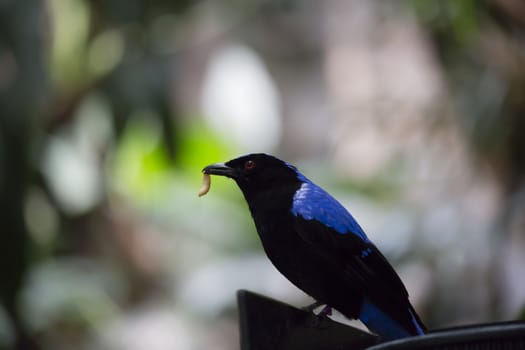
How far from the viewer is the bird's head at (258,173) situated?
3359 mm

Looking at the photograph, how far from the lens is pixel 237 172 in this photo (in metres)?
3.37

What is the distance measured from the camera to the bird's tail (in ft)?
9.81

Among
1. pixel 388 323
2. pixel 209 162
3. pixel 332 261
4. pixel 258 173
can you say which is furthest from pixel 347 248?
pixel 209 162

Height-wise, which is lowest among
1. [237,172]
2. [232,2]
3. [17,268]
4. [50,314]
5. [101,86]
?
[50,314]

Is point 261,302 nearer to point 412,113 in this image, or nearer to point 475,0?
point 475,0

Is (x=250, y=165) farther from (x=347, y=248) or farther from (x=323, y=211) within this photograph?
(x=347, y=248)

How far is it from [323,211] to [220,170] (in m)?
0.36

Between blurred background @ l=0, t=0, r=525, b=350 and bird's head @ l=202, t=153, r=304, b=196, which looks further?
blurred background @ l=0, t=0, r=525, b=350

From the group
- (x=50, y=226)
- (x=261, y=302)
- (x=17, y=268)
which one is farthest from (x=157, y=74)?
(x=261, y=302)

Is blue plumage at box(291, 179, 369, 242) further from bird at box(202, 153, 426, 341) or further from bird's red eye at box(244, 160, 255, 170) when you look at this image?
bird's red eye at box(244, 160, 255, 170)

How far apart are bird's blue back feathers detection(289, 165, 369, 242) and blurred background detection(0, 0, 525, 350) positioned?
163 centimetres

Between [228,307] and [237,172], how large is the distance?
4.82 meters

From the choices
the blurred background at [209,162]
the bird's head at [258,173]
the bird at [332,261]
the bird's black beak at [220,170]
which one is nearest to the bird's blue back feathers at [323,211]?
the bird at [332,261]

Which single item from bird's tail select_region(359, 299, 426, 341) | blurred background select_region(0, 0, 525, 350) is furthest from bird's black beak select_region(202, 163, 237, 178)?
blurred background select_region(0, 0, 525, 350)
